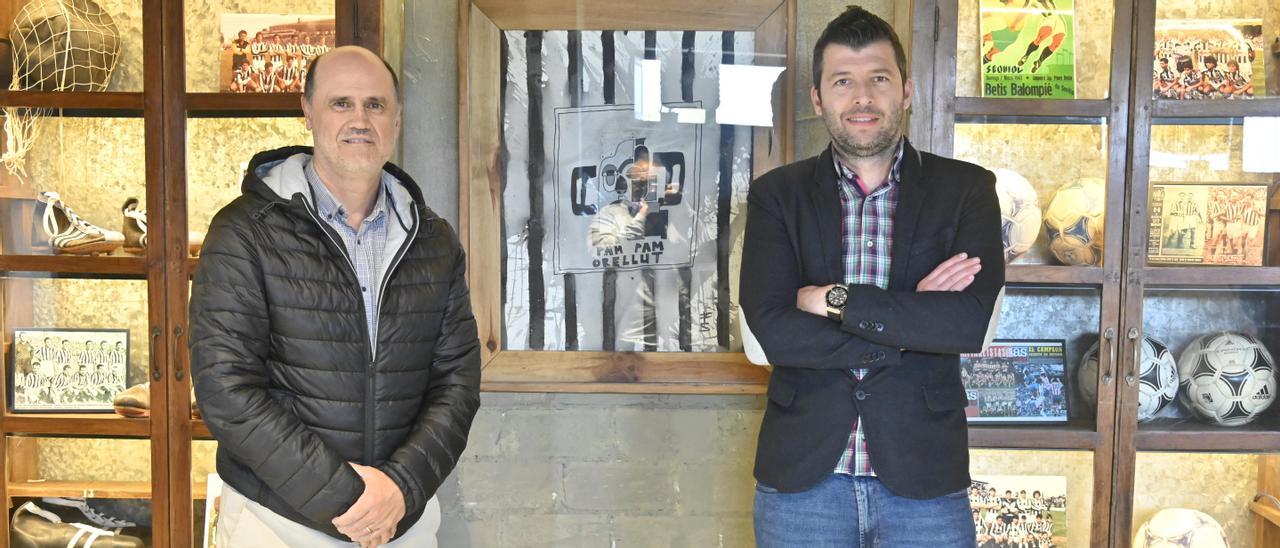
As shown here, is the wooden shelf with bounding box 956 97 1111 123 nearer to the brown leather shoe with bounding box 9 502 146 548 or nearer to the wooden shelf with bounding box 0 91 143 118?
the wooden shelf with bounding box 0 91 143 118

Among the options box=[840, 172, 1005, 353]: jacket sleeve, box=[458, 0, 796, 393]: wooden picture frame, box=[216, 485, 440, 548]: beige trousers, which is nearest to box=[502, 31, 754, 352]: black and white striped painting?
box=[458, 0, 796, 393]: wooden picture frame

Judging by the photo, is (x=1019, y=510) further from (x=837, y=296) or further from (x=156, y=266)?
(x=156, y=266)

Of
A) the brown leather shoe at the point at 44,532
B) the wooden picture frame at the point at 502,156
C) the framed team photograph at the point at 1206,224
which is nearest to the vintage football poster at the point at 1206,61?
the framed team photograph at the point at 1206,224

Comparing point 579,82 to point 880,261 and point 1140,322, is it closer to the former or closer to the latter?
point 880,261

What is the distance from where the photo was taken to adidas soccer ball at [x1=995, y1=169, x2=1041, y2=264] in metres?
2.71

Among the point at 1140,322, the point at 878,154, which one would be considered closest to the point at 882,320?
the point at 878,154

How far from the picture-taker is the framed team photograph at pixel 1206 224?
8.89 feet

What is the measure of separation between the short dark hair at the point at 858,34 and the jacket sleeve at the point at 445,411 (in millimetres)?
895

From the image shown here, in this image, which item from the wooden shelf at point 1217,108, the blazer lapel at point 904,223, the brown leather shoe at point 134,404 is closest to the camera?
the blazer lapel at point 904,223

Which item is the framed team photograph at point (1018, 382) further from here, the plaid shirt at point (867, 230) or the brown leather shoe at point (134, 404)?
the brown leather shoe at point (134, 404)

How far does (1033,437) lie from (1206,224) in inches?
30.2

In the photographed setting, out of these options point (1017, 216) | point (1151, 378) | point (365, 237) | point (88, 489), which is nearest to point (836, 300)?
point (365, 237)

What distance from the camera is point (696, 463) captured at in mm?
2877

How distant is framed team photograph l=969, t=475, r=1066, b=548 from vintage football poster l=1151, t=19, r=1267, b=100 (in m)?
1.12
